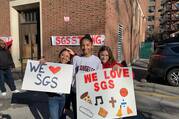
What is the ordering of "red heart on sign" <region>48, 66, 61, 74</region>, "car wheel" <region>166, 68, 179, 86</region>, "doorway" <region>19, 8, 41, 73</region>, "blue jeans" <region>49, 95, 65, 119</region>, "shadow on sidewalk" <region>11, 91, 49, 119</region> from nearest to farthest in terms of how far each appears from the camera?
"blue jeans" <region>49, 95, 65, 119</region>, "red heart on sign" <region>48, 66, 61, 74</region>, "shadow on sidewalk" <region>11, 91, 49, 119</region>, "car wheel" <region>166, 68, 179, 86</region>, "doorway" <region>19, 8, 41, 73</region>

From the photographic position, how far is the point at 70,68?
169 inches

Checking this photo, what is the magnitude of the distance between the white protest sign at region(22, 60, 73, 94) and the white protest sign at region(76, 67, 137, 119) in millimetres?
310

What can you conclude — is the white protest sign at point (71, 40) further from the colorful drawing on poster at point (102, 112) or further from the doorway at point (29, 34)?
the colorful drawing on poster at point (102, 112)

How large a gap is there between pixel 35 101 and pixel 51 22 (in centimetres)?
557

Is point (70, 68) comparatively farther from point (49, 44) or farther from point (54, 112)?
point (49, 44)

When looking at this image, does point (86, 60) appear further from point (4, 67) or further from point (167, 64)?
point (167, 64)

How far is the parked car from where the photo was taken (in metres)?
10.4

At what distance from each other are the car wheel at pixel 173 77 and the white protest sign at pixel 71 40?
281 centimetres

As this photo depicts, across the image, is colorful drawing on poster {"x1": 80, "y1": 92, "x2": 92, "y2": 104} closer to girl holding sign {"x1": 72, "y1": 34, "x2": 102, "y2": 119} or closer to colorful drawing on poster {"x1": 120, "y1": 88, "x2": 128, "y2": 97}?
girl holding sign {"x1": 72, "y1": 34, "x2": 102, "y2": 119}

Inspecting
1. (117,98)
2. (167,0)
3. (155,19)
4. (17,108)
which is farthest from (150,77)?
(155,19)

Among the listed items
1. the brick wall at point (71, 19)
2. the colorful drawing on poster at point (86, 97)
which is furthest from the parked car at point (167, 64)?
the colorful drawing on poster at point (86, 97)

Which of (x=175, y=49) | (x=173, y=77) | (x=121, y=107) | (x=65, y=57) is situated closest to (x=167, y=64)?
(x=173, y=77)

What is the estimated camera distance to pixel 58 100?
434 centimetres

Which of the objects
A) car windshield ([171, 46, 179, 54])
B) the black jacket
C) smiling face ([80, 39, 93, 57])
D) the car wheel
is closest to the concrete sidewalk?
the black jacket
